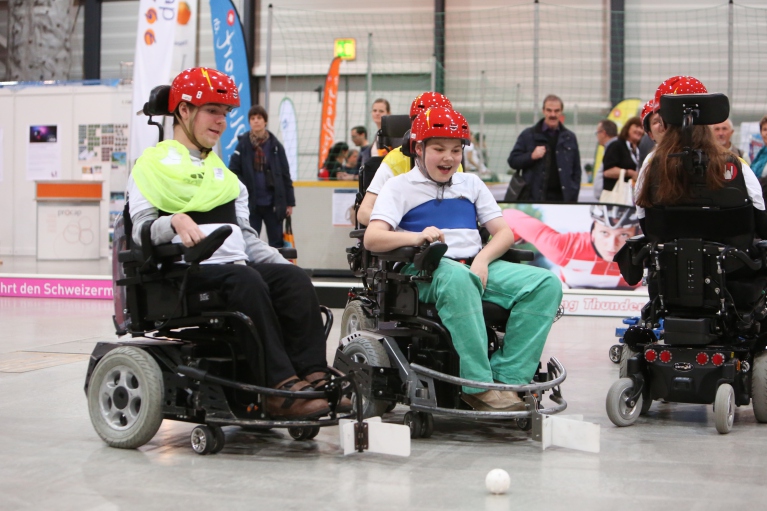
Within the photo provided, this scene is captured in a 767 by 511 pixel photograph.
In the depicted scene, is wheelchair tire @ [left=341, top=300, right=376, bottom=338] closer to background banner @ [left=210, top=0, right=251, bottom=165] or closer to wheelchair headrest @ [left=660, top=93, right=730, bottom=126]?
wheelchair headrest @ [left=660, top=93, right=730, bottom=126]

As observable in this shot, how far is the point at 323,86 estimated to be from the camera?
1129 centimetres

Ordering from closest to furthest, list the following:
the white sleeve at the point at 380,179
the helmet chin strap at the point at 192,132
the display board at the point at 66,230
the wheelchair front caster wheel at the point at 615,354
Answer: the helmet chin strap at the point at 192,132 → the white sleeve at the point at 380,179 → the wheelchair front caster wheel at the point at 615,354 → the display board at the point at 66,230

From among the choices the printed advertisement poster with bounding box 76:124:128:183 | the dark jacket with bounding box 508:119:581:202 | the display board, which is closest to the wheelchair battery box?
the dark jacket with bounding box 508:119:581:202

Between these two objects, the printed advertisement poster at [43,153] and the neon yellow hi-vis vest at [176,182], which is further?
the printed advertisement poster at [43,153]

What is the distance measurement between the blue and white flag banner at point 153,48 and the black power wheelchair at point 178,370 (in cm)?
543

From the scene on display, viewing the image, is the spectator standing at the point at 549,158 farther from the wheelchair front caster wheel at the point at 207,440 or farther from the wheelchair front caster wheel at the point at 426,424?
the wheelchair front caster wheel at the point at 207,440

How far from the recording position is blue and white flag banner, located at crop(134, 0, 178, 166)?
827 centimetres

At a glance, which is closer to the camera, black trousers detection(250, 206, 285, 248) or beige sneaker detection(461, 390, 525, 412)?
beige sneaker detection(461, 390, 525, 412)

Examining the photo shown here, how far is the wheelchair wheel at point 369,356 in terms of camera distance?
3.29m

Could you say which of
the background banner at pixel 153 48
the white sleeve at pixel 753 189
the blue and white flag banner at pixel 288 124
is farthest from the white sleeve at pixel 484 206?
the blue and white flag banner at pixel 288 124

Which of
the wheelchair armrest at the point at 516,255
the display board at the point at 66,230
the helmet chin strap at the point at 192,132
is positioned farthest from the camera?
the display board at the point at 66,230

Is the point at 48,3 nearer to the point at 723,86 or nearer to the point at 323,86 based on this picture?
the point at 323,86

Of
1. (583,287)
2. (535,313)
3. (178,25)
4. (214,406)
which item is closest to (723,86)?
(583,287)

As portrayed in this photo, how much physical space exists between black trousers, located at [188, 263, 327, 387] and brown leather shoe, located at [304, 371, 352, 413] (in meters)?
0.03
